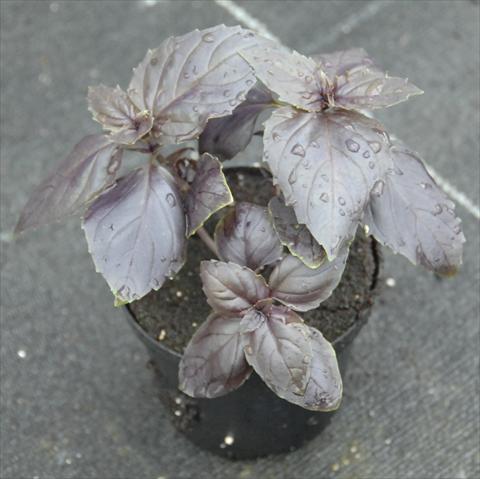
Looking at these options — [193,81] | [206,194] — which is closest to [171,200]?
[206,194]

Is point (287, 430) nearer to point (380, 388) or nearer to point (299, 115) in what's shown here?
point (380, 388)

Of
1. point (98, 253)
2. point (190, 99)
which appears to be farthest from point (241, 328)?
point (190, 99)

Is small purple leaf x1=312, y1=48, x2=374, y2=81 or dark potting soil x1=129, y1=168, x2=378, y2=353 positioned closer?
small purple leaf x1=312, y1=48, x2=374, y2=81

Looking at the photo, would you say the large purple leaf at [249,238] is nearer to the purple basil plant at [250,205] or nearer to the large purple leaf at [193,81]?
the purple basil plant at [250,205]

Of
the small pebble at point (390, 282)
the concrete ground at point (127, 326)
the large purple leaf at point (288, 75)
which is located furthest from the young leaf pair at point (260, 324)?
the small pebble at point (390, 282)

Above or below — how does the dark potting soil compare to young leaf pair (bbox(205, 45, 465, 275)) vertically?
below

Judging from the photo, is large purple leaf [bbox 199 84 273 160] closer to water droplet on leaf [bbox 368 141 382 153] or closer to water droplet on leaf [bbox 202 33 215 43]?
water droplet on leaf [bbox 202 33 215 43]

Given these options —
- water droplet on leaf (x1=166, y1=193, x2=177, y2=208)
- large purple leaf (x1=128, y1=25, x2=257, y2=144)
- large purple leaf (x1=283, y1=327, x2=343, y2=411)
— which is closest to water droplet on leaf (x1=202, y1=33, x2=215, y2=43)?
large purple leaf (x1=128, y1=25, x2=257, y2=144)
